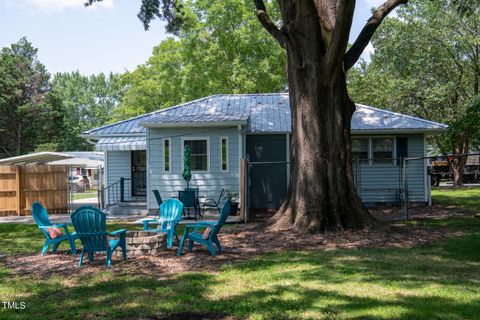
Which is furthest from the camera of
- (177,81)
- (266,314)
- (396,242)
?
(177,81)

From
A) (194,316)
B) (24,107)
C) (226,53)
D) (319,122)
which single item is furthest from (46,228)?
(24,107)

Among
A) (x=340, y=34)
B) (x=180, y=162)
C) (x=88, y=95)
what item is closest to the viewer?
(x=340, y=34)

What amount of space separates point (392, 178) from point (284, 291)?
1268 centimetres

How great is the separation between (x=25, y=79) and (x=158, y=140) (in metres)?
Result: 39.6

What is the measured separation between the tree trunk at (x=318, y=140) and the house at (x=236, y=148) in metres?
4.13

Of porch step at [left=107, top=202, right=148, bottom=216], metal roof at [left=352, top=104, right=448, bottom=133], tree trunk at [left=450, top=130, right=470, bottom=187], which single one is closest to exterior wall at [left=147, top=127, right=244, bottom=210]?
porch step at [left=107, top=202, right=148, bottom=216]

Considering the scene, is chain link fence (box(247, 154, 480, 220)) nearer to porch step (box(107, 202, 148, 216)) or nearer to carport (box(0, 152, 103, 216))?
porch step (box(107, 202, 148, 216))

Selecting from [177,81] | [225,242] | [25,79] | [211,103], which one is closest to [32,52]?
[25,79]

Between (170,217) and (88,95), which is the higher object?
(88,95)

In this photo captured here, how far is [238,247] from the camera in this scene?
988cm

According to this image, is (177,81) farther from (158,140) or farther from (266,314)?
(266,314)

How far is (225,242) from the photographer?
10562 mm

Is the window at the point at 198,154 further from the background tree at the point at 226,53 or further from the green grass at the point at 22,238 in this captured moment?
the background tree at the point at 226,53

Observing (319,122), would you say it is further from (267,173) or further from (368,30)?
(267,173)
